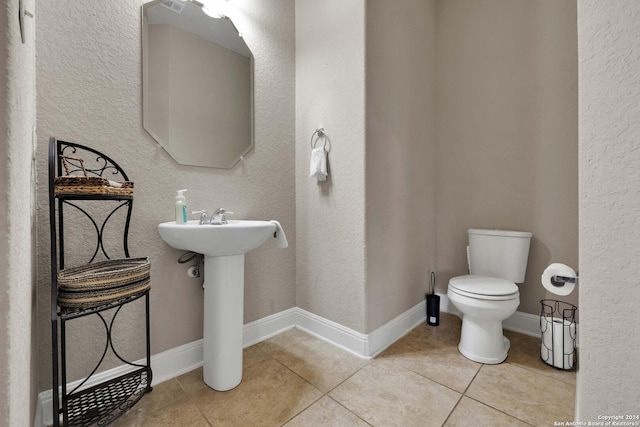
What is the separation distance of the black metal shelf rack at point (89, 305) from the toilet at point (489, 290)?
5.40 ft

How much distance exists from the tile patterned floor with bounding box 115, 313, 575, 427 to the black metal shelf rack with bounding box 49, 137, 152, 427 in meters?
0.12

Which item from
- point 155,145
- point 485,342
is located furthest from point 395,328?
point 155,145

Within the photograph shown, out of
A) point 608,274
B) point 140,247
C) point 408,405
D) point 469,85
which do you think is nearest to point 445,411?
point 408,405

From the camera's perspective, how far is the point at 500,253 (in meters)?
1.84

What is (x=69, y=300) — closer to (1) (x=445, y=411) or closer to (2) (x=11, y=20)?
(2) (x=11, y=20)

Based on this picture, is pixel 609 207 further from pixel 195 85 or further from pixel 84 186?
pixel 195 85

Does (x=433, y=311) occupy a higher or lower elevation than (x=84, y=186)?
lower

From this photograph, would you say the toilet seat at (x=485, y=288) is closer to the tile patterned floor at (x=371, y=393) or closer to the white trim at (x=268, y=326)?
the tile patterned floor at (x=371, y=393)

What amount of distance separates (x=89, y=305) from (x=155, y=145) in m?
0.81

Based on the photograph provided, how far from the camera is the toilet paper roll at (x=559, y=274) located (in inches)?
36.7

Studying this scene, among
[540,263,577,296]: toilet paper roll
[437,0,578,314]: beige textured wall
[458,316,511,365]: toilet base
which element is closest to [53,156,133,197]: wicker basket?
[540,263,577,296]: toilet paper roll

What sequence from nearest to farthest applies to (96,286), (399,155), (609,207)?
(609,207), (96,286), (399,155)

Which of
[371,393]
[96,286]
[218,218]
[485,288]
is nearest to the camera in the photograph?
[96,286]

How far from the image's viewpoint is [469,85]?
2127mm
